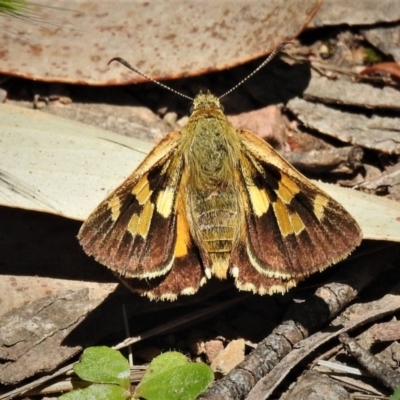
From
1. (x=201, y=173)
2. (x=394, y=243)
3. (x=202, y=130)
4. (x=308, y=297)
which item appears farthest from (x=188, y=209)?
(x=394, y=243)

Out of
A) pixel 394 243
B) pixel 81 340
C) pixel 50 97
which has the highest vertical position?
pixel 50 97

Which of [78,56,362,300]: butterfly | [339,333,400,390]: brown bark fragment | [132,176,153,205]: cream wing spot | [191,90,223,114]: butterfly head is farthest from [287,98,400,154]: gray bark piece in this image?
[132,176,153,205]: cream wing spot

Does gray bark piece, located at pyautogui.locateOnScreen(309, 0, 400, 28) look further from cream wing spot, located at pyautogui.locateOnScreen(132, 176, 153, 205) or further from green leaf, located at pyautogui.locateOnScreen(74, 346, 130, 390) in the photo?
green leaf, located at pyautogui.locateOnScreen(74, 346, 130, 390)

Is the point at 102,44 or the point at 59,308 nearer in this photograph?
the point at 59,308

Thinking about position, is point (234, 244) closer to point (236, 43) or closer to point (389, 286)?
point (389, 286)

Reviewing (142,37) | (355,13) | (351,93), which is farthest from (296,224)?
(355,13)

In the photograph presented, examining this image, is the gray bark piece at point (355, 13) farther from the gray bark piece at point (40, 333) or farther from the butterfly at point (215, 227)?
the gray bark piece at point (40, 333)
